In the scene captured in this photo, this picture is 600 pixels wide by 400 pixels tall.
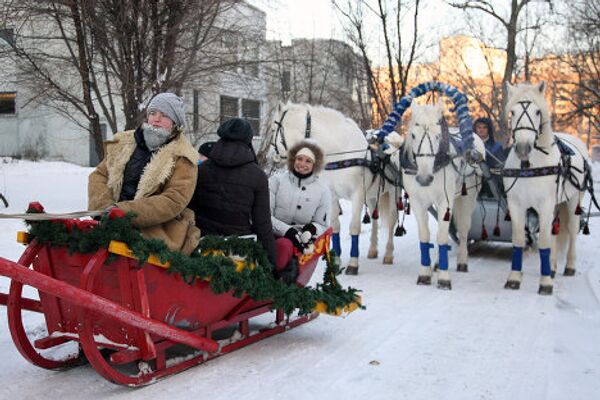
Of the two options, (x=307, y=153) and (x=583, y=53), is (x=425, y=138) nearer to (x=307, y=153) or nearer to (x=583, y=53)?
Result: (x=307, y=153)

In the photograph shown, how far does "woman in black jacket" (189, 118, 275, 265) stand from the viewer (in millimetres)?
5000

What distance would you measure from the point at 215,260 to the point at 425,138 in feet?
13.7

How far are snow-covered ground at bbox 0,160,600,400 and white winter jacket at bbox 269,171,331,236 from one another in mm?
1047

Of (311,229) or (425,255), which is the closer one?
(311,229)

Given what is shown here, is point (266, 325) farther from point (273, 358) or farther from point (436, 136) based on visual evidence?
point (436, 136)

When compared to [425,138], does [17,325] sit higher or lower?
lower

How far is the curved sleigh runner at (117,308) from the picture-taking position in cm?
395

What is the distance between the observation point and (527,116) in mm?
7539

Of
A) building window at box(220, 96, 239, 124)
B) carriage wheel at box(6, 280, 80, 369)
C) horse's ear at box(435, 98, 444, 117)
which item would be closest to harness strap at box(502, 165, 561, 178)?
horse's ear at box(435, 98, 444, 117)

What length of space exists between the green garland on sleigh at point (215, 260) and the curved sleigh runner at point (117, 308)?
4 centimetres

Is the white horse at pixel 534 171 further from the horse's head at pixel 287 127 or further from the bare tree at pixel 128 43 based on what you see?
the bare tree at pixel 128 43

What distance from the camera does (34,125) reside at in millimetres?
23375

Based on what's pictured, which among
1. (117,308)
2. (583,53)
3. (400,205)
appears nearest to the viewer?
(117,308)

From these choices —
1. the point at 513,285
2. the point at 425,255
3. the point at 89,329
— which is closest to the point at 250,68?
the point at 425,255
